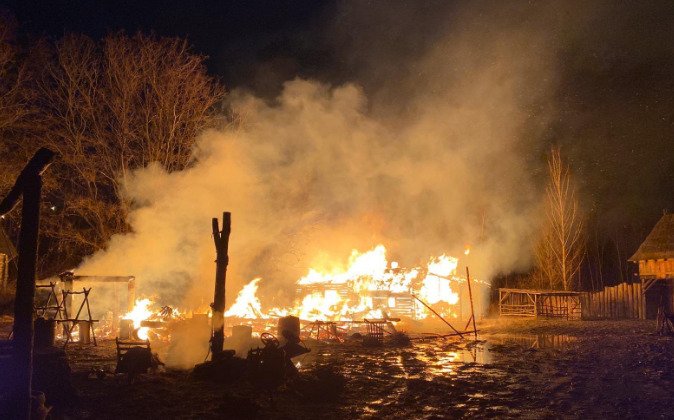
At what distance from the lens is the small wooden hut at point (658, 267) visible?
1051 inches

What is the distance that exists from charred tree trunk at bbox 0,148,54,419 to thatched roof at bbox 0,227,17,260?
81.4ft

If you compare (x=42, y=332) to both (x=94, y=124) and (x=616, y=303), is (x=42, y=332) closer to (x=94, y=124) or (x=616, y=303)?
(x=94, y=124)

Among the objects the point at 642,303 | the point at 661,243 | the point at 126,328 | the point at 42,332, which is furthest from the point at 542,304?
the point at 42,332

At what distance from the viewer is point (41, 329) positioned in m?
10.4

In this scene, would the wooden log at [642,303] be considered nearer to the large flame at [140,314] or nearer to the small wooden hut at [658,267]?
the small wooden hut at [658,267]

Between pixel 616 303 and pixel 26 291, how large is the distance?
28.9 meters

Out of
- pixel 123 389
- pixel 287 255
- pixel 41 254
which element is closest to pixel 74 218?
pixel 41 254

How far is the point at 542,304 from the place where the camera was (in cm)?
2888

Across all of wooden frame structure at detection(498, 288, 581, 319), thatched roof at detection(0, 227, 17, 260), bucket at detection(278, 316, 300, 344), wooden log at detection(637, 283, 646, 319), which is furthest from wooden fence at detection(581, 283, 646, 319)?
thatched roof at detection(0, 227, 17, 260)

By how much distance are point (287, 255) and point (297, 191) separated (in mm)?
3746

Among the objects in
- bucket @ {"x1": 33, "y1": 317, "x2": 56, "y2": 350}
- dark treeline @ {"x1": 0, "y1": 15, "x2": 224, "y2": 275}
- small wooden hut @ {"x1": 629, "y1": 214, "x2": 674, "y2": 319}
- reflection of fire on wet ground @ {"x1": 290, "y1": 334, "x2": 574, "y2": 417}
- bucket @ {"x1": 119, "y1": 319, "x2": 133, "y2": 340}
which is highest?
dark treeline @ {"x1": 0, "y1": 15, "x2": 224, "y2": 275}

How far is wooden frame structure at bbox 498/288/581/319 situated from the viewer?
27.8 meters

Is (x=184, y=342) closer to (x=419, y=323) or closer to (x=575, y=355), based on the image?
(x=575, y=355)

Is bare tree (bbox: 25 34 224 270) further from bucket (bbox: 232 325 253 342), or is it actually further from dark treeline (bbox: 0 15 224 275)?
bucket (bbox: 232 325 253 342)
